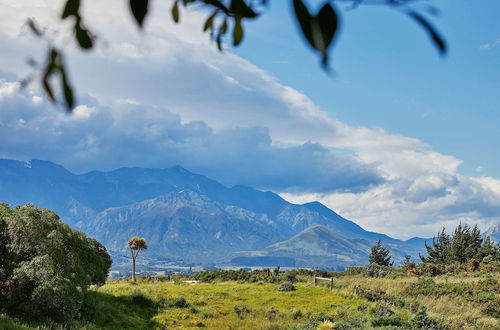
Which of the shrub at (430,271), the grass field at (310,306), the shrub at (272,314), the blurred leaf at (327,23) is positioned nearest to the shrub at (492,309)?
the grass field at (310,306)

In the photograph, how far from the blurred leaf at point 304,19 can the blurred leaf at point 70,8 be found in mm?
479

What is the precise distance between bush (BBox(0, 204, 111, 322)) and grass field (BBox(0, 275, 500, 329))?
3.69ft

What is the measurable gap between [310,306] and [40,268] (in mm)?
15322

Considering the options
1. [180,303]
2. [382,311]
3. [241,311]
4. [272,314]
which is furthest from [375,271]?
[180,303]

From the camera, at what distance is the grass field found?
20.8 meters

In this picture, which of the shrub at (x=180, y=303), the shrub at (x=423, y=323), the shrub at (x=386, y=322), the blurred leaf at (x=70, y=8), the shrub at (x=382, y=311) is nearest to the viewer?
the blurred leaf at (x=70, y=8)

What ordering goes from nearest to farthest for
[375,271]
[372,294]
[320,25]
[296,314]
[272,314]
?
[320,25]
[296,314]
[272,314]
[372,294]
[375,271]

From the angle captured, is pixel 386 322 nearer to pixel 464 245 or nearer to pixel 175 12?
pixel 175 12

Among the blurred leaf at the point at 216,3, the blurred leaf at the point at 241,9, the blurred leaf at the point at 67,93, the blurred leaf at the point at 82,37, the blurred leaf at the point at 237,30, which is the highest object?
the blurred leaf at the point at 237,30

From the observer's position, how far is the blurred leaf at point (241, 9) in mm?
1075

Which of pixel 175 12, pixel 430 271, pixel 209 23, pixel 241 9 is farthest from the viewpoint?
pixel 430 271

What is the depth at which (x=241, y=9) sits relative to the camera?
108 cm

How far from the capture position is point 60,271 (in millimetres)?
20125

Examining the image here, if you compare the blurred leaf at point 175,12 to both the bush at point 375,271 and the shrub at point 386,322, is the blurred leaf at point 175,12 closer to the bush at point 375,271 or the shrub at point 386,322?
the shrub at point 386,322
